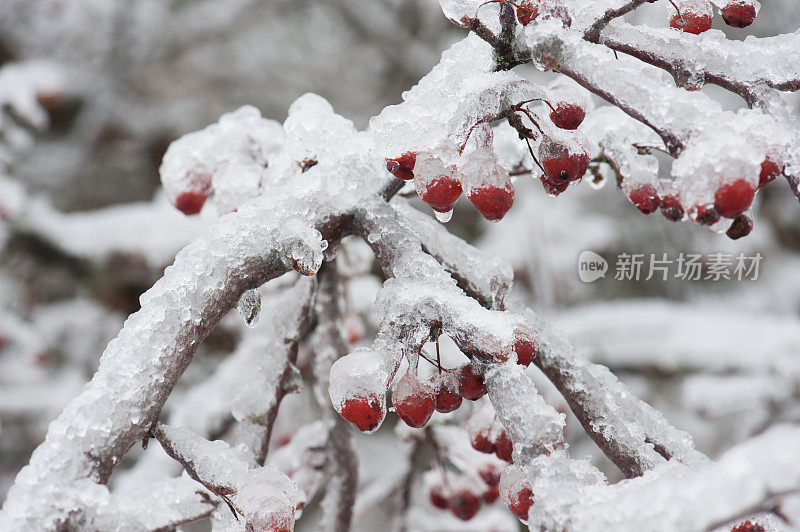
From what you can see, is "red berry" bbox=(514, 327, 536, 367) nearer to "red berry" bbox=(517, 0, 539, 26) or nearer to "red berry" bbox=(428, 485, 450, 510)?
"red berry" bbox=(517, 0, 539, 26)

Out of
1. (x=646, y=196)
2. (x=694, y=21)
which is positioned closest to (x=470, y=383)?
(x=646, y=196)

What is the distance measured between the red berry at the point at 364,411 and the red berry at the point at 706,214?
0.90 ft

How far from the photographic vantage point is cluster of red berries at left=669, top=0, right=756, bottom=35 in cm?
63

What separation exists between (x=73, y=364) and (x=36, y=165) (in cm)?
135

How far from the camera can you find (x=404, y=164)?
1.86 ft

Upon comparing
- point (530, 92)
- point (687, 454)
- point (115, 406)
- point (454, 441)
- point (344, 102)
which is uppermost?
point (530, 92)

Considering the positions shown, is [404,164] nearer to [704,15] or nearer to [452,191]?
[452,191]

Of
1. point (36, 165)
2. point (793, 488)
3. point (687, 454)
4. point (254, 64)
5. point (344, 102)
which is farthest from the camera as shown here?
point (254, 64)

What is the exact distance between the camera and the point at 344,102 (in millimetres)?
4293

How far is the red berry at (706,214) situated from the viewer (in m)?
0.47

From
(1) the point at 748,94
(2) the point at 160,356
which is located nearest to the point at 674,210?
(1) the point at 748,94

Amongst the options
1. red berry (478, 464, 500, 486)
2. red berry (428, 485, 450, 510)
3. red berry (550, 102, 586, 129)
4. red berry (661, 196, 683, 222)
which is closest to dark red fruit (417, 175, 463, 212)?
red berry (550, 102, 586, 129)

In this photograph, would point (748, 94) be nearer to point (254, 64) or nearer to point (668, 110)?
point (668, 110)

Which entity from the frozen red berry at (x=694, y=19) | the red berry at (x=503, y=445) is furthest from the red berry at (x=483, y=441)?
the frozen red berry at (x=694, y=19)
